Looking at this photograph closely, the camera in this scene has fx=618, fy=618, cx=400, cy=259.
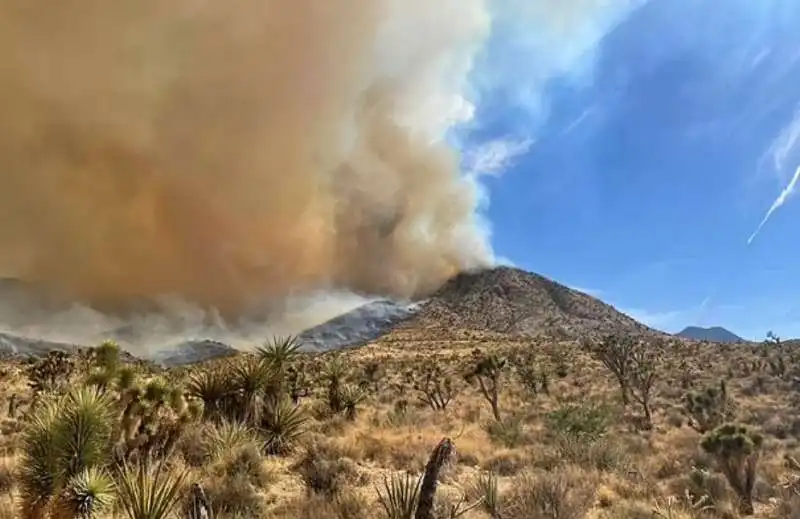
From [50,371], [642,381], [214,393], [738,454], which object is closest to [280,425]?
[214,393]

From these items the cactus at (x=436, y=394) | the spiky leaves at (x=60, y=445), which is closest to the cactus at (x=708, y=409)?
the cactus at (x=436, y=394)

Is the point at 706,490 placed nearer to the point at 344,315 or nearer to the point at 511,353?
the point at 511,353

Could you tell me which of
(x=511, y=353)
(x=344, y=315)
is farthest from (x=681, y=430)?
(x=344, y=315)

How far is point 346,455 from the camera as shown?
12781mm

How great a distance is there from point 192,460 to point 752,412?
19.9 m

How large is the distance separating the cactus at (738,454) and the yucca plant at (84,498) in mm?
10313

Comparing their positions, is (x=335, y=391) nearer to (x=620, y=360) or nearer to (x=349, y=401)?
(x=349, y=401)

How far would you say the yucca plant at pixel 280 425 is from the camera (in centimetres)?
1394

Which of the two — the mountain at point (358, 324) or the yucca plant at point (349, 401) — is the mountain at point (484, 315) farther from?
the yucca plant at point (349, 401)

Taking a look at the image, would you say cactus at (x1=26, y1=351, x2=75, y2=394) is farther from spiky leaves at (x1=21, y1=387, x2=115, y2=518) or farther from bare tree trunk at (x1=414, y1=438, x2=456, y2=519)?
bare tree trunk at (x1=414, y1=438, x2=456, y2=519)

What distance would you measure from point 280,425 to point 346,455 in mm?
2446

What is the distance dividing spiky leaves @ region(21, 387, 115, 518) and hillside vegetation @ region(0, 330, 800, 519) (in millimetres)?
22

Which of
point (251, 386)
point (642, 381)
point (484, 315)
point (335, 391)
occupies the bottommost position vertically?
point (251, 386)

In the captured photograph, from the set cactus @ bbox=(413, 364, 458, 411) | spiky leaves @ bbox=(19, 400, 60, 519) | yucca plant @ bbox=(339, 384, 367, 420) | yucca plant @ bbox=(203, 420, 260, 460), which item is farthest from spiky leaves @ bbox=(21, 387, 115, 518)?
cactus @ bbox=(413, 364, 458, 411)
